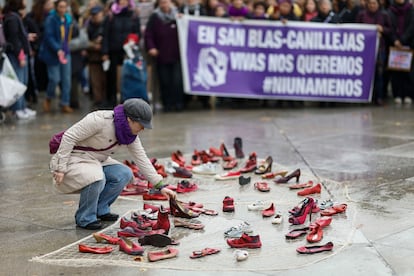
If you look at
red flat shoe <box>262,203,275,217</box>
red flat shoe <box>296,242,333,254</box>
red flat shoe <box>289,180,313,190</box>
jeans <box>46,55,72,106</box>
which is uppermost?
red flat shoe <box>296,242,333,254</box>

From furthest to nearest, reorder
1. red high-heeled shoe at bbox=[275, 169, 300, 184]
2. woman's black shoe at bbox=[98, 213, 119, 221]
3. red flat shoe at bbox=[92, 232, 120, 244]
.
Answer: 1. red high-heeled shoe at bbox=[275, 169, 300, 184]
2. woman's black shoe at bbox=[98, 213, 119, 221]
3. red flat shoe at bbox=[92, 232, 120, 244]

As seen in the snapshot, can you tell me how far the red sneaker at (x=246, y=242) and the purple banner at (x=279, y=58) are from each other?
27.5 ft

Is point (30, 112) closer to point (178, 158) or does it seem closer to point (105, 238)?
point (178, 158)

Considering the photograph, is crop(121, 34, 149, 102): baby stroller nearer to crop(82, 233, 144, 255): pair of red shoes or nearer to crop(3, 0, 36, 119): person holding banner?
crop(3, 0, 36, 119): person holding banner

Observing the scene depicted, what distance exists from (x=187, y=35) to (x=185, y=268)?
8.97 m

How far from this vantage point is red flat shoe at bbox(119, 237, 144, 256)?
6.10 m

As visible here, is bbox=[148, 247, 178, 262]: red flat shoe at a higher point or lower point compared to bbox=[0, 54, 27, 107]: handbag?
higher

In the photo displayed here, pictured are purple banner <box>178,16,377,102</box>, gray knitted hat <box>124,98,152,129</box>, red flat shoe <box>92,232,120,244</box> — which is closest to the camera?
red flat shoe <box>92,232,120,244</box>

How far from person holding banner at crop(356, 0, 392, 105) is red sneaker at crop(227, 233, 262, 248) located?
8.62 m

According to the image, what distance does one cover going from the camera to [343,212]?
7090 mm

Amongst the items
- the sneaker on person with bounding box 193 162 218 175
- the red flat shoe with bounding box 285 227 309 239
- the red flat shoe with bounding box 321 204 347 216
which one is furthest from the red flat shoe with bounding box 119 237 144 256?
the sneaker on person with bounding box 193 162 218 175

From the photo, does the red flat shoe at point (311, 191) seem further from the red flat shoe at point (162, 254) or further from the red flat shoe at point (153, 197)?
the red flat shoe at point (162, 254)

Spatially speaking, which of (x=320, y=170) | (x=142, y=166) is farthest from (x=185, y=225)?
(x=320, y=170)

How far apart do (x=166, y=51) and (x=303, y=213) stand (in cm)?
785
